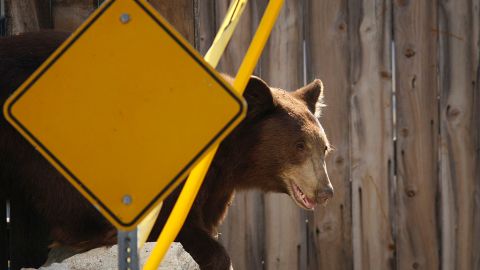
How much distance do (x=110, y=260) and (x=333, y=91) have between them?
6.34 ft

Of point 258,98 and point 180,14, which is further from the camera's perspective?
point 180,14

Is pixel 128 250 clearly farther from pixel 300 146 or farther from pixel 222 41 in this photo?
pixel 300 146

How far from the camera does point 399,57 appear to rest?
5023 millimetres

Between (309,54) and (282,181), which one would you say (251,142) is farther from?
(309,54)

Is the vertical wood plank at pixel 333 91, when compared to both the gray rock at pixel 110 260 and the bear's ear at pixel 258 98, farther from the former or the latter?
the gray rock at pixel 110 260

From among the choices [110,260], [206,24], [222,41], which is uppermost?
[206,24]

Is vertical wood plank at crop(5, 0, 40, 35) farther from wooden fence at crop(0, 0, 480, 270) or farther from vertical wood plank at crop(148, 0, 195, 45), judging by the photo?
wooden fence at crop(0, 0, 480, 270)

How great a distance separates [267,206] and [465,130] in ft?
4.54

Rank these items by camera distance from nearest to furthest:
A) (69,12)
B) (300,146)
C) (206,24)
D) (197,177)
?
1. (197,177)
2. (300,146)
3. (69,12)
4. (206,24)

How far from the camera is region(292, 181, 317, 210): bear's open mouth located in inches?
155

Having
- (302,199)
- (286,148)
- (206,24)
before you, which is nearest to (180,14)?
(206,24)

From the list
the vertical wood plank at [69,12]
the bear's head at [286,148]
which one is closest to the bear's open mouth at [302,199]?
the bear's head at [286,148]

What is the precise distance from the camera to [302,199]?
396cm

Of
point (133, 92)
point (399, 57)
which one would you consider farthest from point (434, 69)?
point (133, 92)
